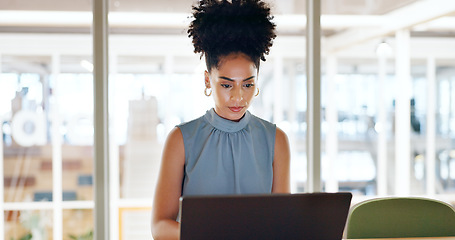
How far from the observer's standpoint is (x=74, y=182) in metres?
3.71

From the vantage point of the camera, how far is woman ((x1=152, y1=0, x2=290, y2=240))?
5.07 feet

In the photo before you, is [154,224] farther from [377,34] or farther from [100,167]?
[377,34]

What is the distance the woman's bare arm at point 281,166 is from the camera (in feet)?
5.41

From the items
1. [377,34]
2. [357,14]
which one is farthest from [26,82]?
[377,34]

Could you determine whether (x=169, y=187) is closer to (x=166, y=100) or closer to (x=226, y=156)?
(x=226, y=156)

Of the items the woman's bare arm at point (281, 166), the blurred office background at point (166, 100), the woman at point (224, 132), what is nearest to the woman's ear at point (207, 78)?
the woman at point (224, 132)

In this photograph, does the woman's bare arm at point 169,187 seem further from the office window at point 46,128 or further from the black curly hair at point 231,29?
the office window at point 46,128

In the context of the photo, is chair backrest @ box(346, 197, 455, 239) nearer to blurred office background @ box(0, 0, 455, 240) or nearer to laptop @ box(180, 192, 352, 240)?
laptop @ box(180, 192, 352, 240)

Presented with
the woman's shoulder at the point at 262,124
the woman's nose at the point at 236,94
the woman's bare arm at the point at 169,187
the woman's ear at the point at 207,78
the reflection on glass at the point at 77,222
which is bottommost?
the reflection on glass at the point at 77,222

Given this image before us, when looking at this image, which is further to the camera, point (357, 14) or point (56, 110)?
point (357, 14)

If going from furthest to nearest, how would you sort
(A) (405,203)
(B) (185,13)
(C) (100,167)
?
(B) (185,13) → (C) (100,167) → (A) (405,203)

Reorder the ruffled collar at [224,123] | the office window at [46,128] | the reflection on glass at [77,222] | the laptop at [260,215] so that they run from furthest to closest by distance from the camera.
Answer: the reflection on glass at [77,222]
the office window at [46,128]
the ruffled collar at [224,123]
the laptop at [260,215]

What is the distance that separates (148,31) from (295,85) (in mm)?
1503

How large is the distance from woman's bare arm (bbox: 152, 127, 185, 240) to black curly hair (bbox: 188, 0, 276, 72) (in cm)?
31
